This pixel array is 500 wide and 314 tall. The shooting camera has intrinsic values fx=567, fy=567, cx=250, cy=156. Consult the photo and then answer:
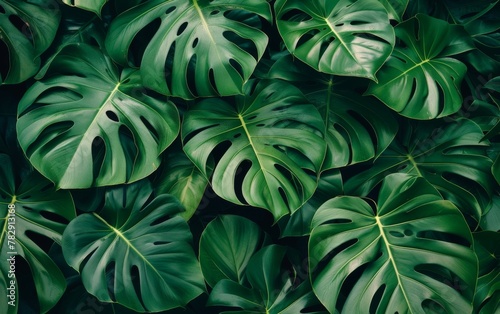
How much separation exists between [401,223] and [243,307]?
0.38m

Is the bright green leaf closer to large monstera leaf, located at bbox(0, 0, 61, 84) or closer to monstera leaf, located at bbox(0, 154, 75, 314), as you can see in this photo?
monstera leaf, located at bbox(0, 154, 75, 314)

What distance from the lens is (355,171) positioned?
141 cm

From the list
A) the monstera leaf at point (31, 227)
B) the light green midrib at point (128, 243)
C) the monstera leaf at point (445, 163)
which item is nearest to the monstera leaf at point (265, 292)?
Answer: the light green midrib at point (128, 243)

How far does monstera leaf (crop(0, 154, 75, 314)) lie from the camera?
1.18 m

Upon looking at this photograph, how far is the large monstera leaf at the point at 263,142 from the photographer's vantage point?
44.9 inches

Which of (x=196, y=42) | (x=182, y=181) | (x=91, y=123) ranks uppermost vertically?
(x=196, y=42)

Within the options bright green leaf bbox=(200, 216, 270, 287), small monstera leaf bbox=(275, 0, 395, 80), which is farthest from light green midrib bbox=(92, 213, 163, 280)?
small monstera leaf bbox=(275, 0, 395, 80)

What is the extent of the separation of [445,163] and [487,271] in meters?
0.26

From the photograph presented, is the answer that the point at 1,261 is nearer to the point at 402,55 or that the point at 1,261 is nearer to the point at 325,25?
the point at 325,25

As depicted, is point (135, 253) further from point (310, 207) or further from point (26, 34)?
point (26, 34)

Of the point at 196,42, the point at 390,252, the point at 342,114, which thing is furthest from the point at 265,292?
the point at 196,42

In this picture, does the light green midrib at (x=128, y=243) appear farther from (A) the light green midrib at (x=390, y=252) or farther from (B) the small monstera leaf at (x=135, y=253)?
(A) the light green midrib at (x=390, y=252)

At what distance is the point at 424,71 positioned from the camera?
1.30 m

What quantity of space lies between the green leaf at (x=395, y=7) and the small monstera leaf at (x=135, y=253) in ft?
2.19
